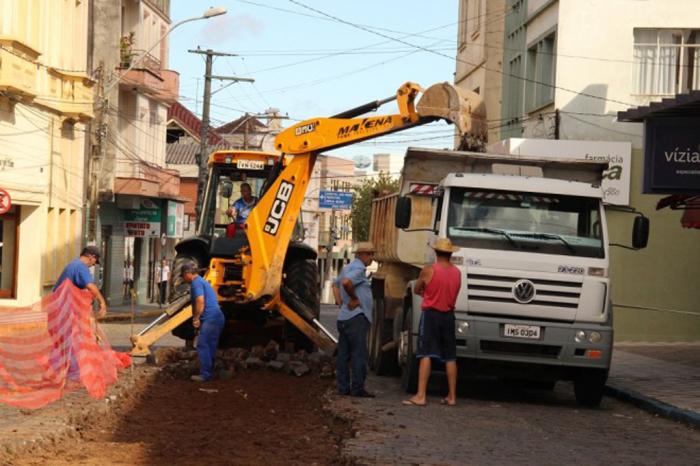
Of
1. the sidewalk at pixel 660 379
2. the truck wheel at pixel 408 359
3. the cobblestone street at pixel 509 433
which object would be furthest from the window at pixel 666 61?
the truck wheel at pixel 408 359

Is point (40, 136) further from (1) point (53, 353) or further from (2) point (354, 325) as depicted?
(2) point (354, 325)

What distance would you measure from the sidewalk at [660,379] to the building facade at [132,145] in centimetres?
2132

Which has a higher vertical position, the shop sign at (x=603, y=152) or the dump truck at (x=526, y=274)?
the shop sign at (x=603, y=152)

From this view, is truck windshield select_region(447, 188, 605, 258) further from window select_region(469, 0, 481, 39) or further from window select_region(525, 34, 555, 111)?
window select_region(469, 0, 481, 39)

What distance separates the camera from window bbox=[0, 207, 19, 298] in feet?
118

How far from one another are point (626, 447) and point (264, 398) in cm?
477

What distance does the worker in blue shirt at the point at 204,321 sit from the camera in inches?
716

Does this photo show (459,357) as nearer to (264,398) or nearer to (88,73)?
(264,398)

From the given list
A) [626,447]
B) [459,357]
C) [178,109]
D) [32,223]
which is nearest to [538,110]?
[32,223]

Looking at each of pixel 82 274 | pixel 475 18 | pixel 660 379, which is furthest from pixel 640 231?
pixel 475 18

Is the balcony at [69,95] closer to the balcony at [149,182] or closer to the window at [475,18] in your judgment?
the balcony at [149,182]

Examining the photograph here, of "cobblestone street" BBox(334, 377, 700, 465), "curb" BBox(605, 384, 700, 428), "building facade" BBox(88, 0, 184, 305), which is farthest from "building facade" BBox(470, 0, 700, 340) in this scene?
"building facade" BBox(88, 0, 184, 305)

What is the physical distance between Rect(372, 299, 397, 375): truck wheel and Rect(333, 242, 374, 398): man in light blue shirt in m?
3.39

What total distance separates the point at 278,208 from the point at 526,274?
487cm
